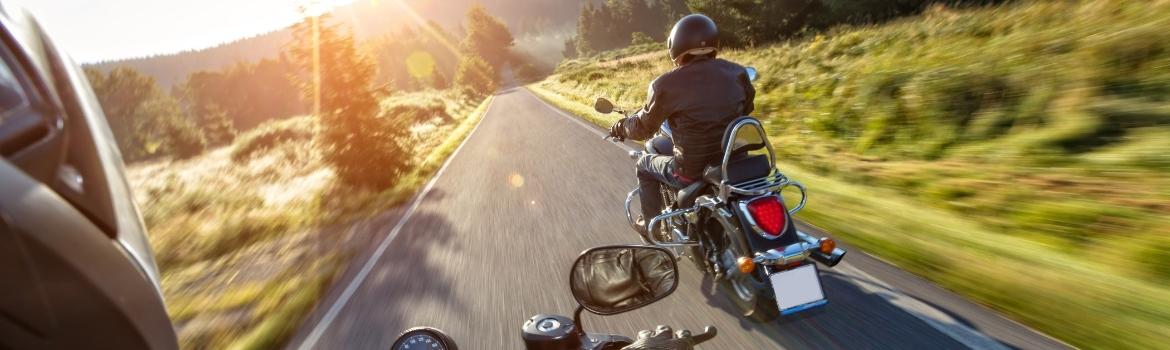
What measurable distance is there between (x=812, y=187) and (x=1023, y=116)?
2.47 metres

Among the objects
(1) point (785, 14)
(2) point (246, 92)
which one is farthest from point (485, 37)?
(1) point (785, 14)

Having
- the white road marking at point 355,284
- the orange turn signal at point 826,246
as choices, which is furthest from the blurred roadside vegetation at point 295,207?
the orange turn signal at point 826,246

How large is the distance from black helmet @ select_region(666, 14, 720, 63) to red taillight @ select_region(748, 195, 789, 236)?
1.19 m

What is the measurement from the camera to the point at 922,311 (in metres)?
3.65

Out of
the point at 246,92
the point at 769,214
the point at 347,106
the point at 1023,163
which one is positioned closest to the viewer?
the point at 769,214

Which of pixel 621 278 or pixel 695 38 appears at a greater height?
pixel 695 38

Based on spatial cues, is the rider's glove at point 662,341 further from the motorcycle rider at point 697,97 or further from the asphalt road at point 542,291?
the motorcycle rider at point 697,97

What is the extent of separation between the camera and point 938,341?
129 inches

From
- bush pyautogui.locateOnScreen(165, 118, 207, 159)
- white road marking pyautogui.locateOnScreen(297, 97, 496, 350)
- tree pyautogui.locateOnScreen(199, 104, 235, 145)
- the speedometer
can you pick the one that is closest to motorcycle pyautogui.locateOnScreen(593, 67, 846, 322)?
the speedometer

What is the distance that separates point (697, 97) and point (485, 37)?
103329 millimetres

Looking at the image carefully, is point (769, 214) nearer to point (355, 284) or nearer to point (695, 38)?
point (695, 38)

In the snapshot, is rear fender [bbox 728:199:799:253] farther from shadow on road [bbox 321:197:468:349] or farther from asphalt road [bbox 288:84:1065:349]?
shadow on road [bbox 321:197:468:349]

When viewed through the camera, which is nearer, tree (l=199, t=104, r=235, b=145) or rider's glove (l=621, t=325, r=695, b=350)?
rider's glove (l=621, t=325, r=695, b=350)

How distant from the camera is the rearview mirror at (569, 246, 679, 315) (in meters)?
1.92
